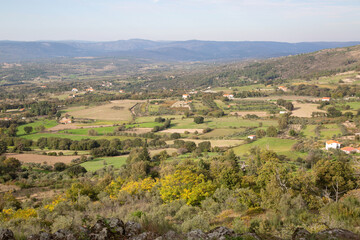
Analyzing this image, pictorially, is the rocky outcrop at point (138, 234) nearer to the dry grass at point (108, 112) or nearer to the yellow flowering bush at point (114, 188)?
the yellow flowering bush at point (114, 188)

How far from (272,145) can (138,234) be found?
118 ft

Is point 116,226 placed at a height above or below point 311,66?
below

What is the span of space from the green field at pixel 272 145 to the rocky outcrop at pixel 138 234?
29.3 m

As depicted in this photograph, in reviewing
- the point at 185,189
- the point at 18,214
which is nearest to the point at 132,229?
the point at 185,189

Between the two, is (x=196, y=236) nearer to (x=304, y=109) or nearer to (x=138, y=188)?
(x=138, y=188)

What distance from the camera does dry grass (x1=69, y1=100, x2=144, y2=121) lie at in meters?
67.8

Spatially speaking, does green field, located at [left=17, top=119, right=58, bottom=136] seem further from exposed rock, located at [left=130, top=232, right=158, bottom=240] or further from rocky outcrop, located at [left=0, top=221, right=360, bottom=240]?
exposed rock, located at [left=130, top=232, right=158, bottom=240]

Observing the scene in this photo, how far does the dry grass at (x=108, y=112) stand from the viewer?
223ft

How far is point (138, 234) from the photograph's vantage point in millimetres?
8773

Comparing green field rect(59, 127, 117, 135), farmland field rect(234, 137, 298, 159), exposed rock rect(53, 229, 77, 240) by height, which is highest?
exposed rock rect(53, 229, 77, 240)

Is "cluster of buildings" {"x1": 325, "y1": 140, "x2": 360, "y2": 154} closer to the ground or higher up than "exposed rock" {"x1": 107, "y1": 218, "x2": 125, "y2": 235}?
closer to the ground

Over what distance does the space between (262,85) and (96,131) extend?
257 feet

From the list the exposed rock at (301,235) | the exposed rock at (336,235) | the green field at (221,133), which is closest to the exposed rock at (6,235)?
the exposed rock at (301,235)

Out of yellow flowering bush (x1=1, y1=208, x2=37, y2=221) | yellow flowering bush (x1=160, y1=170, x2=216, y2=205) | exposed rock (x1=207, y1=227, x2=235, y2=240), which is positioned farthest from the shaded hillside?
exposed rock (x1=207, y1=227, x2=235, y2=240)
